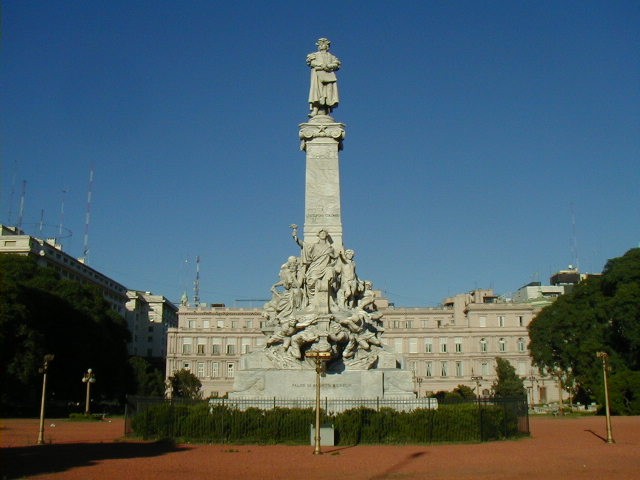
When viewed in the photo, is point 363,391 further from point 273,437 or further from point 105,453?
point 105,453

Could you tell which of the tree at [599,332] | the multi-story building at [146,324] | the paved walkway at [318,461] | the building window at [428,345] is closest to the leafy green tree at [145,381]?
the building window at [428,345]

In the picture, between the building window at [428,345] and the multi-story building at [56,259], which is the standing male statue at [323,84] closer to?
the multi-story building at [56,259]

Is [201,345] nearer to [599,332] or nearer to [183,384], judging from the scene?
[183,384]

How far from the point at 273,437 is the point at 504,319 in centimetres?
7495

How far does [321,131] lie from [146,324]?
9939 centimetres

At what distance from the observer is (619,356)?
53.8 m

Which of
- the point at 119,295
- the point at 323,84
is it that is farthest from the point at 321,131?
the point at 119,295

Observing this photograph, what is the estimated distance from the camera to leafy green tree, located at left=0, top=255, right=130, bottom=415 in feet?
148

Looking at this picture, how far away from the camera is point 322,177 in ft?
104

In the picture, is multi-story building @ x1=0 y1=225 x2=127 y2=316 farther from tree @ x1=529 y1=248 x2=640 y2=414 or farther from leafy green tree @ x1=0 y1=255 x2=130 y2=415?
tree @ x1=529 y1=248 x2=640 y2=414

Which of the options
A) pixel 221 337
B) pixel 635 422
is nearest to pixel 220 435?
pixel 635 422

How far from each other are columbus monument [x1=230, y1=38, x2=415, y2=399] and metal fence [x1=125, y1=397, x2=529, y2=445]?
4.85ft

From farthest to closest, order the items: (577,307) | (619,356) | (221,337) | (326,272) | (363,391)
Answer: (221,337) < (577,307) < (619,356) < (326,272) < (363,391)

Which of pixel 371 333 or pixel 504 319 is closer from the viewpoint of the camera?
pixel 371 333
